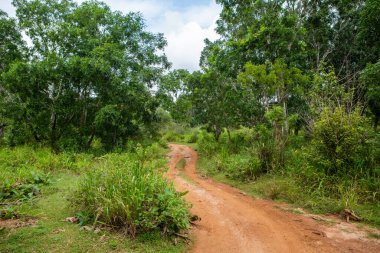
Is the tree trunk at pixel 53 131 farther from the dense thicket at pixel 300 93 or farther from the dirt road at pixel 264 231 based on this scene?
the dirt road at pixel 264 231

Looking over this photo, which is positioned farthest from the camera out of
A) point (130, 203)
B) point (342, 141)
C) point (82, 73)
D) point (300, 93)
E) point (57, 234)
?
point (82, 73)

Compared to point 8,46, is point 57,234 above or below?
below

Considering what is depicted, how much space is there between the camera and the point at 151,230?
15.0ft

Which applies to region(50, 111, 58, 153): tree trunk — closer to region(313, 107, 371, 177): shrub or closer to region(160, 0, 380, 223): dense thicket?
region(160, 0, 380, 223): dense thicket

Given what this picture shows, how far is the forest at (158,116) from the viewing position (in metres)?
4.86

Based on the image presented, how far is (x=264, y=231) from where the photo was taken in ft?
17.6

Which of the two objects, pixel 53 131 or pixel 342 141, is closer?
pixel 342 141

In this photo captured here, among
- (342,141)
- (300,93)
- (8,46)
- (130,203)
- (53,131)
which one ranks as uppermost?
(8,46)

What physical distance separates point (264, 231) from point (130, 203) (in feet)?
9.32

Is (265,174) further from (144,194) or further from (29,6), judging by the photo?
(29,6)

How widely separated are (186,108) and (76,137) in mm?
7035

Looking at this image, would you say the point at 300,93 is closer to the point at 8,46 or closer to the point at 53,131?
the point at 53,131

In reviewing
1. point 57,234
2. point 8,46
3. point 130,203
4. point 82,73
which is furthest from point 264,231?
point 8,46

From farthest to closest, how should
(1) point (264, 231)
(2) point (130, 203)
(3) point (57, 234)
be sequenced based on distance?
(1) point (264, 231), (2) point (130, 203), (3) point (57, 234)
